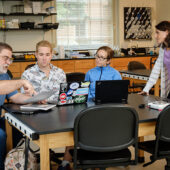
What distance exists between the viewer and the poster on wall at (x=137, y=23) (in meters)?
8.36

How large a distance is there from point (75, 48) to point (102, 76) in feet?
15.0

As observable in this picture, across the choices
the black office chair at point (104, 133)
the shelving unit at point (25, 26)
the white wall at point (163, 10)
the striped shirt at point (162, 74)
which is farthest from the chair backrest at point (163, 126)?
the white wall at point (163, 10)

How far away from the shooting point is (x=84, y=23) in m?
8.20

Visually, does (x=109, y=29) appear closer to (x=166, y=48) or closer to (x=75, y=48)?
(x=75, y=48)

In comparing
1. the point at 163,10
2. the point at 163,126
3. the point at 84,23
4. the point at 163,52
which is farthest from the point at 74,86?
the point at 163,10

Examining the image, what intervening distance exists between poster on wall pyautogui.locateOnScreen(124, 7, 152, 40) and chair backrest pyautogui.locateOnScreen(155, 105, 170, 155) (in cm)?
610

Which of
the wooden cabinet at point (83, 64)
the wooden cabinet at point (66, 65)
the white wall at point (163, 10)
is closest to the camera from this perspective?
the wooden cabinet at point (66, 65)

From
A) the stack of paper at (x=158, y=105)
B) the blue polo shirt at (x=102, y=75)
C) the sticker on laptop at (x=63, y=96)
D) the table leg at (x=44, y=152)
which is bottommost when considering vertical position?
the table leg at (x=44, y=152)

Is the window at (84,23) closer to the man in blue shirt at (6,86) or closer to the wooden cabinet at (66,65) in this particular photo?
the wooden cabinet at (66,65)

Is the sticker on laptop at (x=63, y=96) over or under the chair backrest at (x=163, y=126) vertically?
over

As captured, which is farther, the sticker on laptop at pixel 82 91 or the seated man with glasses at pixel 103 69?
the seated man with glasses at pixel 103 69

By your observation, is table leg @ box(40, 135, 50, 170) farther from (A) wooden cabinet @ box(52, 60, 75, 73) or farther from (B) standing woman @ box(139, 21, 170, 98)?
(A) wooden cabinet @ box(52, 60, 75, 73)

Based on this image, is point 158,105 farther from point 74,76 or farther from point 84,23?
point 84,23

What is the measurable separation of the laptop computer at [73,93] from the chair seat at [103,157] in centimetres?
56
